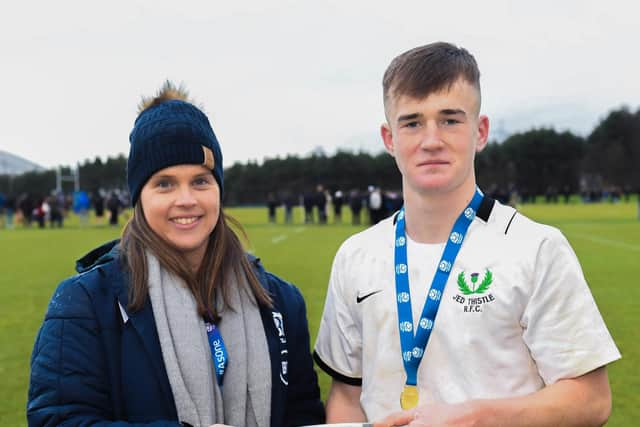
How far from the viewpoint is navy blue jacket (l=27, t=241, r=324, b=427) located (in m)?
2.12

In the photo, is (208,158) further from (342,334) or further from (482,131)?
(482,131)

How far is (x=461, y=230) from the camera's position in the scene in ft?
7.34

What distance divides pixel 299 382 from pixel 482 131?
1154 millimetres

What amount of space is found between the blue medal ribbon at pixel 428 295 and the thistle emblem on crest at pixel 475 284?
0.05 m

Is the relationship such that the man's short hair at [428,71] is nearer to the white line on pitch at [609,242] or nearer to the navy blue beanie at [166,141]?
the navy blue beanie at [166,141]

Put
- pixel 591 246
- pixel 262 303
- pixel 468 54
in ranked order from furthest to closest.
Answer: pixel 591 246
pixel 262 303
pixel 468 54

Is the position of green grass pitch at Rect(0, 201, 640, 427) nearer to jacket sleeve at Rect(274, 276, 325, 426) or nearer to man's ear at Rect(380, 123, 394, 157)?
jacket sleeve at Rect(274, 276, 325, 426)

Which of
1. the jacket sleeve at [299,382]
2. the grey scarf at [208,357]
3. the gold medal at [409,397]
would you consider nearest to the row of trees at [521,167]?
the jacket sleeve at [299,382]

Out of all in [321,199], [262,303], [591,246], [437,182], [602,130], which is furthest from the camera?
[602,130]

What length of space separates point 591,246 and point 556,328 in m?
18.7

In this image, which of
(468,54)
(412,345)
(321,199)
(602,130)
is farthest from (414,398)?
(602,130)

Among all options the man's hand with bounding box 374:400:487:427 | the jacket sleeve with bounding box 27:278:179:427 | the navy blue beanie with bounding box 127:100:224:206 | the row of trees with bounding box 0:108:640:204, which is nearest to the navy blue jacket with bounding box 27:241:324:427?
the jacket sleeve with bounding box 27:278:179:427

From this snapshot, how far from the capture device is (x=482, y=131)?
2.35 metres

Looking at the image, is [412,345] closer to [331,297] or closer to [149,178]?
[331,297]
